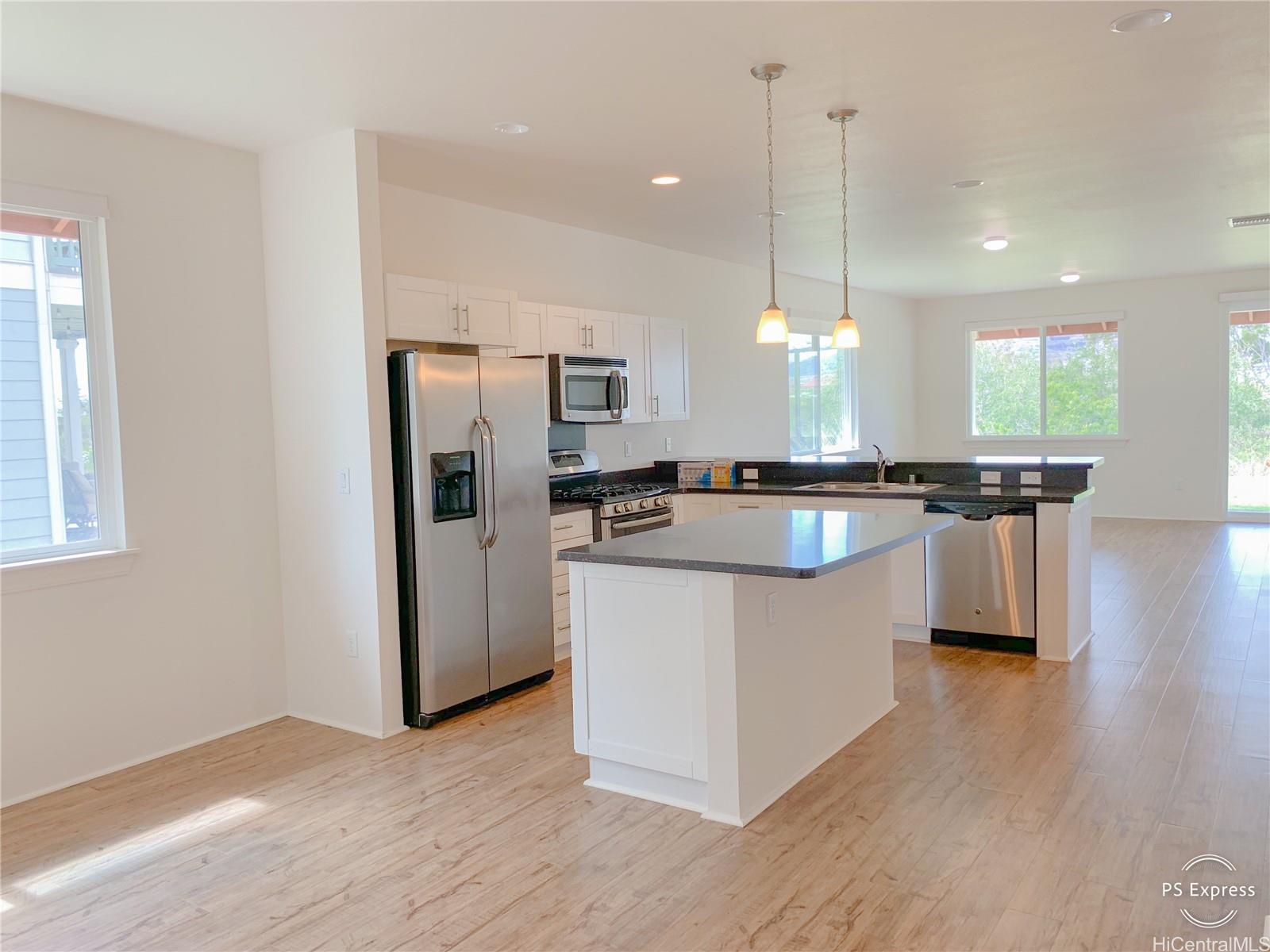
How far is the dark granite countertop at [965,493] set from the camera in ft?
16.6

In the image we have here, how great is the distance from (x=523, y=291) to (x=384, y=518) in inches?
83.8

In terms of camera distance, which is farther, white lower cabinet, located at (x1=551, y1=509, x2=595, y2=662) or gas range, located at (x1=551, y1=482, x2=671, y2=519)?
gas range, located at (x1=551, y1=482, x2=671, y2=519)

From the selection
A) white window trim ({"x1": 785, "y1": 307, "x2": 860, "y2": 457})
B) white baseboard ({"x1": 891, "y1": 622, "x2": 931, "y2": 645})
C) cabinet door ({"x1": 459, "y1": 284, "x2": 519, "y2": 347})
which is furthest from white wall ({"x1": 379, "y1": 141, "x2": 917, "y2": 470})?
white baseboard ({"x1": 891, "y1": 622, "x2": 931, "y2": 645})

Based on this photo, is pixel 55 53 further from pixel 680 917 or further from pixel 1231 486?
pixel 1231 486

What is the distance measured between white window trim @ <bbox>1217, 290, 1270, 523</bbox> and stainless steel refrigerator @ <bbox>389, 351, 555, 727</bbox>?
8452mm

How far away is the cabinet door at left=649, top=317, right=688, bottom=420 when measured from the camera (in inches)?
257

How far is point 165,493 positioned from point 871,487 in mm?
3923

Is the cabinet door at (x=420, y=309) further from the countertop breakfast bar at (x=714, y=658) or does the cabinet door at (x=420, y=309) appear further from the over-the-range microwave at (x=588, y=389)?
the countertop breakfast bar at (x=714, y=658)

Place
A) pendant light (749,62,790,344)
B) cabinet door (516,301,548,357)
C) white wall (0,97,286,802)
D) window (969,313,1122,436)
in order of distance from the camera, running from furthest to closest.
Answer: window (969,313,1122,436)
cabinet door (516,301,548,357)
white wall (0,97,286,802)
pendant light (749,62,790,344)

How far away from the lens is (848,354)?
32.7 feet

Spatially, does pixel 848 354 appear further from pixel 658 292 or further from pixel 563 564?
pixel 563 564

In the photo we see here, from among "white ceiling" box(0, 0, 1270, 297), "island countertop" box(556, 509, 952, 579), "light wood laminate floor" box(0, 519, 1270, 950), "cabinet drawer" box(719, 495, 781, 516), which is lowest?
"light wood laminate floor" box(0, 519, 1270, 950)

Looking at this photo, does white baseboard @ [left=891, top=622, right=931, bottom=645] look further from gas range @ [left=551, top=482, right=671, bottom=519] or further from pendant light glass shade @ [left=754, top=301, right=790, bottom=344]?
pendant light glass shade @ [left=754, top=301, right=790, bottom=344]

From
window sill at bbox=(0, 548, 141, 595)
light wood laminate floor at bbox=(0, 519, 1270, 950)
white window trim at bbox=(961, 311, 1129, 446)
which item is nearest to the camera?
light wood laminate floor at bbox=(0, 519, 1270, 950)
